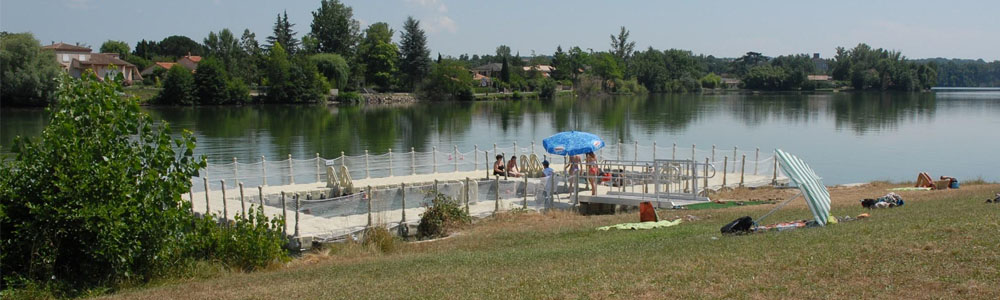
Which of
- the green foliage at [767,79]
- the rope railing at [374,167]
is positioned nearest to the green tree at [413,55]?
the green foliage at [767,79]

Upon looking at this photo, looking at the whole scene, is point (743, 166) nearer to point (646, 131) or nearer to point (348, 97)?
point (646, 131)

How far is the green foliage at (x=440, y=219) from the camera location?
16703mm

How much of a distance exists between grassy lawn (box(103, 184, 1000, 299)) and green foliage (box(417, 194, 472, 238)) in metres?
2.43

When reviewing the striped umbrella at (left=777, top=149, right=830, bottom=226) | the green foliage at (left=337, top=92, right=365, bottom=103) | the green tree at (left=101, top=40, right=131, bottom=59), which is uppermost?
the green tree at (left=101, top=40, right=131, bottom=59)

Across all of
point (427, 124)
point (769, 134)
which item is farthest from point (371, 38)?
point (769, 134)

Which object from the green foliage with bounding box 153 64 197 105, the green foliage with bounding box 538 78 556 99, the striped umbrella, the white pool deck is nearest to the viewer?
the striped umbrella

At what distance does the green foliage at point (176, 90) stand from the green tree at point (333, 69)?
63.5 ft

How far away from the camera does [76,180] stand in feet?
36.8

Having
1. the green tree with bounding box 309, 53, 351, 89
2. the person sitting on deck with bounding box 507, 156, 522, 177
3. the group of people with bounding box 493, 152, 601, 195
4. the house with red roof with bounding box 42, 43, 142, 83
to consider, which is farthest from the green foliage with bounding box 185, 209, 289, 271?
the house with red roof with bounding box 42, 43, 142, 83

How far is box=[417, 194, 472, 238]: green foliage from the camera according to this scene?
1670 cm

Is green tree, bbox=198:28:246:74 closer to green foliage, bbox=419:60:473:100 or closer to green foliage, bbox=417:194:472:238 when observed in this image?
green foliage, bbox=419:60:473:100

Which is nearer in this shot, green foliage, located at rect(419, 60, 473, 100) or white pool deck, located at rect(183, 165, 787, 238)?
white pool deck, located at rect(183, 165, 787, 238)

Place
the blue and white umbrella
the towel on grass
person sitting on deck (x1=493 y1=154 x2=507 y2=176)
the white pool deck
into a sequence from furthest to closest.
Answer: person sitting on deck (x1=493 y1=154 x2=507 y2=176), the blue and white umbrella, the white pool deck, the towel on grass

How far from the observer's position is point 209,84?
87.9 meters
